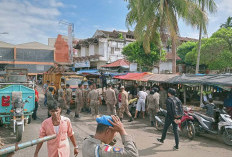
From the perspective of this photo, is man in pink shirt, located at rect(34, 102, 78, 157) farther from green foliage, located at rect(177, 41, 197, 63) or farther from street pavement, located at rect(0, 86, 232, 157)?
green foliage, located at rect(177, 41, 197, 63)

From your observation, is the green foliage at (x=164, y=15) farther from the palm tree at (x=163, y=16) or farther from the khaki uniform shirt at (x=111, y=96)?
the khaki uniform shirt at (x=111, y=96)

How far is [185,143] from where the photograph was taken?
6367 mm

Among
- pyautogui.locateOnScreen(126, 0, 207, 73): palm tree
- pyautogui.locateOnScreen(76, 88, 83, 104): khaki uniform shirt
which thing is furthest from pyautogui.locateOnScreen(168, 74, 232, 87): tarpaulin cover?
pyautogui.locateOnScreen(76, 88, 83, 104): khaki uniform shirt

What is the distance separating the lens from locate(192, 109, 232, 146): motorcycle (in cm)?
615

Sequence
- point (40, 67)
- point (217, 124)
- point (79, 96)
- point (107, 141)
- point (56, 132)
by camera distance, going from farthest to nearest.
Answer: point (40, 67) → point (79, 96) → point (217, 124) → point (56, 132) → point (107, 141)

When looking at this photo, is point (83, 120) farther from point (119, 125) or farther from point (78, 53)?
point (78, 53)

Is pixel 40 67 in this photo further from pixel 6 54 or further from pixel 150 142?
pixel 150 142

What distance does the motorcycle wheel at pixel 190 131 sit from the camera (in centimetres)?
659

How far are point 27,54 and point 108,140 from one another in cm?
4044

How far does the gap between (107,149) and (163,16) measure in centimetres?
1267

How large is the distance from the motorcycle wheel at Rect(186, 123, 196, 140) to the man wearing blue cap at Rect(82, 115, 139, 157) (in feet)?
17.6

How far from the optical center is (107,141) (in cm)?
202

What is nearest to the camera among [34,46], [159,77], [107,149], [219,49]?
[107,149]

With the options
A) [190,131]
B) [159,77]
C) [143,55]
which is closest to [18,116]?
[190,131]
